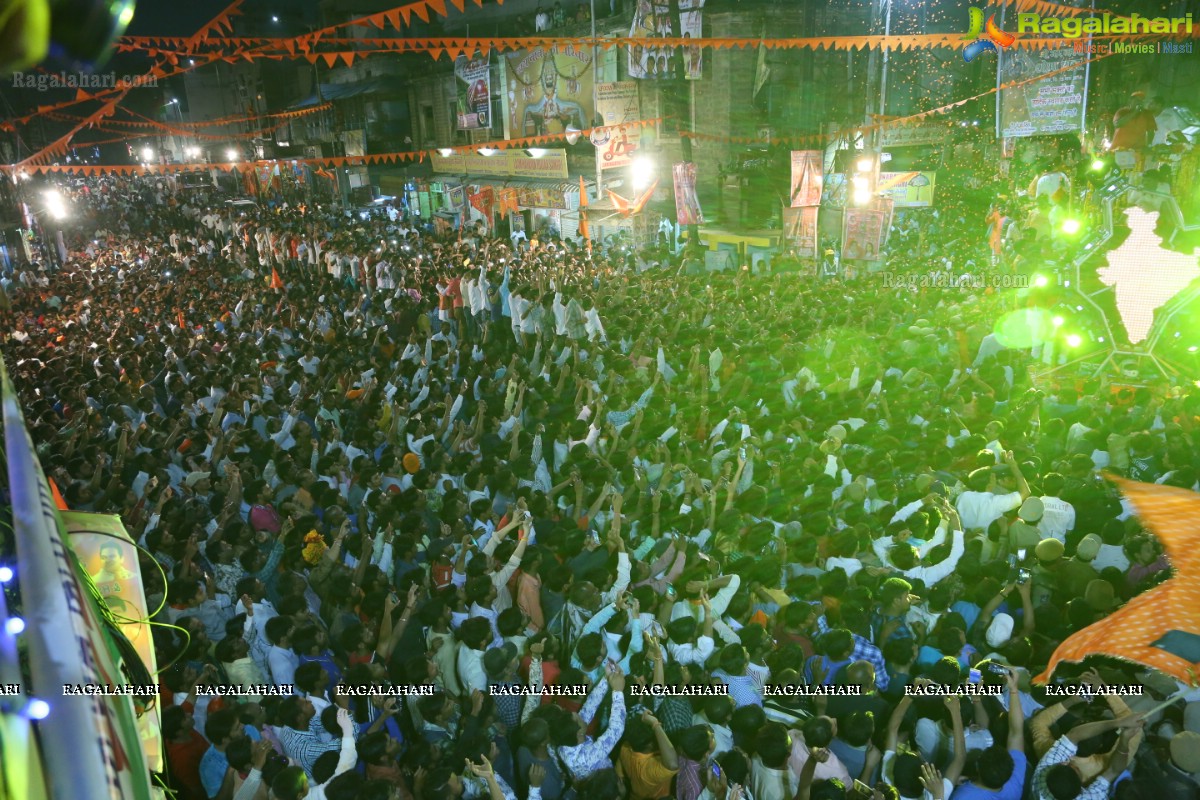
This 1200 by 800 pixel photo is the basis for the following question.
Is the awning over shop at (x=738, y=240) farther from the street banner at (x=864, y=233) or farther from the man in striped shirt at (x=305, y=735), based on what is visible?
the man in striped shirt at (x=305, y=735)

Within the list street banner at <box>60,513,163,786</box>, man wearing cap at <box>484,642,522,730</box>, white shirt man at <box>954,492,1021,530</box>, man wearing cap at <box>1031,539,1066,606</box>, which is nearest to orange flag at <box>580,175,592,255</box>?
white shirt man at <box>954,492,1021,530</box>

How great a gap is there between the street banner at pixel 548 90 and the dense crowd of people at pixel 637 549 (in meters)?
13.8

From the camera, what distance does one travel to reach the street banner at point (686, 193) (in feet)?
54.6

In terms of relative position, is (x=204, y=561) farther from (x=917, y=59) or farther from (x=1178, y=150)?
(x=917, y=59)

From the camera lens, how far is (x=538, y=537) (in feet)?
18.9

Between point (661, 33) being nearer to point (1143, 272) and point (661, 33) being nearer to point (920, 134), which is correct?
point (920, 134)

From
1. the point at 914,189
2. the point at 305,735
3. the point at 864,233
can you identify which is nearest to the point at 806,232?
the point at 864,233

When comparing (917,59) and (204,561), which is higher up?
(917,59)

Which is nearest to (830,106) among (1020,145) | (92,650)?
(1020,145)

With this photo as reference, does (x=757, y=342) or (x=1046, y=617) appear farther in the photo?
(x=757, y=342)

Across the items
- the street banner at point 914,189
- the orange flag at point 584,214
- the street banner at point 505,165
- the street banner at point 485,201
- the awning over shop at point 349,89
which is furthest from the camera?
the awning over shop at point 349,89

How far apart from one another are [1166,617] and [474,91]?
89.1 feet

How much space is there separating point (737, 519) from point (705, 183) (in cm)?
1894

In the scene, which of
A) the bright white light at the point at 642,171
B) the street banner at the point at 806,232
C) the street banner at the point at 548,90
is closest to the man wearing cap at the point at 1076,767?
the street banner at the point at 806,232
